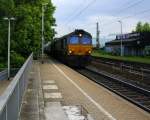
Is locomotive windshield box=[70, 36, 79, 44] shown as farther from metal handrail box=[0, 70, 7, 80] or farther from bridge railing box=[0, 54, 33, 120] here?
bridge railing box=[0, 54, 33, 120]

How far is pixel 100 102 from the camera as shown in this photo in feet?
52.1

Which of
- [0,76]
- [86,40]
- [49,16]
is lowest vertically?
[0,76]

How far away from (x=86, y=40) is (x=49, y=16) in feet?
112

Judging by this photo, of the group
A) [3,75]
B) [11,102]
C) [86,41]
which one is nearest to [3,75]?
[3,75]

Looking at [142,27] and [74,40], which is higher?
[142,27]

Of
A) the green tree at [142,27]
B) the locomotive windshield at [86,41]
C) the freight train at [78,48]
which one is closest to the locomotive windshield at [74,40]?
the freight train at [78,48]

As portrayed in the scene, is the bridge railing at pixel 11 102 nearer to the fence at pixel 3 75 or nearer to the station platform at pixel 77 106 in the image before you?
the station platform at pixel 77 106

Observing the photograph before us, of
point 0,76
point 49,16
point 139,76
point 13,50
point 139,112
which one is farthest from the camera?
point 49,16

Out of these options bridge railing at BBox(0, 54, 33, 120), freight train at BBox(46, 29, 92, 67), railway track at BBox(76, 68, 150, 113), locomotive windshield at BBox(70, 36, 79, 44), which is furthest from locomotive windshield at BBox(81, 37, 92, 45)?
A: bridge railing at BBox(0, 54, 33, 120)

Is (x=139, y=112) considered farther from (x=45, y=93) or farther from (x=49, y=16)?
(x=49, y=16)

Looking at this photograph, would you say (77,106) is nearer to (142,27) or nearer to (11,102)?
(11,102)

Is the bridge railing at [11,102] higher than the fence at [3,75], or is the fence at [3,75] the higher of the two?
the bridge railing at [11,102]

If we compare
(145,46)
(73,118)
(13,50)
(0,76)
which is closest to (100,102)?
(73,118)

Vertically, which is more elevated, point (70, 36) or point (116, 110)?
point (70, 36)
